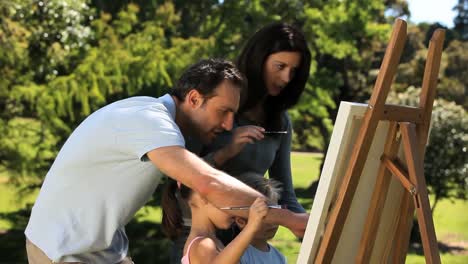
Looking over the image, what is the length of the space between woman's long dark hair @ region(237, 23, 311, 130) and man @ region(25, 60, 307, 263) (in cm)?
42

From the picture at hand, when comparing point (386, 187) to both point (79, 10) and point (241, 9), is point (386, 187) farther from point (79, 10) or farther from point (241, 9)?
point (241, 9)

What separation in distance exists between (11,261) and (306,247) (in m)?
8.31

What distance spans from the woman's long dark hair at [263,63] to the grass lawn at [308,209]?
12.3ft

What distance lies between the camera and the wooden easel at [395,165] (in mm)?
2049

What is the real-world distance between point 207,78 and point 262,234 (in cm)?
67

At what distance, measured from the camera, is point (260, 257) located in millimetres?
2520

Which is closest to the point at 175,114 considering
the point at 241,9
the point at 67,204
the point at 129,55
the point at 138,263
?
the point at 67,204

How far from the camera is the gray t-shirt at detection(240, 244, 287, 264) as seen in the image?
247 cm

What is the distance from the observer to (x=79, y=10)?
750 cm

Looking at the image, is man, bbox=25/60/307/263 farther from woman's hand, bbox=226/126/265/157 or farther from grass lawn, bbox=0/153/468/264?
grass lawn, bbox=0/153/468/264

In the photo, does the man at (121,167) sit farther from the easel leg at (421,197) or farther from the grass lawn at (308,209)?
the grass lawn at (308,209)

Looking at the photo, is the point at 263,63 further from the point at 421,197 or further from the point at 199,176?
the point at 199,176

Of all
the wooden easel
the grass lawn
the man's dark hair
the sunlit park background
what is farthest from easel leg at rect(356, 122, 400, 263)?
the sunlit park background

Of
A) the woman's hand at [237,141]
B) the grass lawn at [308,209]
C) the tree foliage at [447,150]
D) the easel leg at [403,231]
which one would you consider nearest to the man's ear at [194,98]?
the woman's hand at [237,141]
